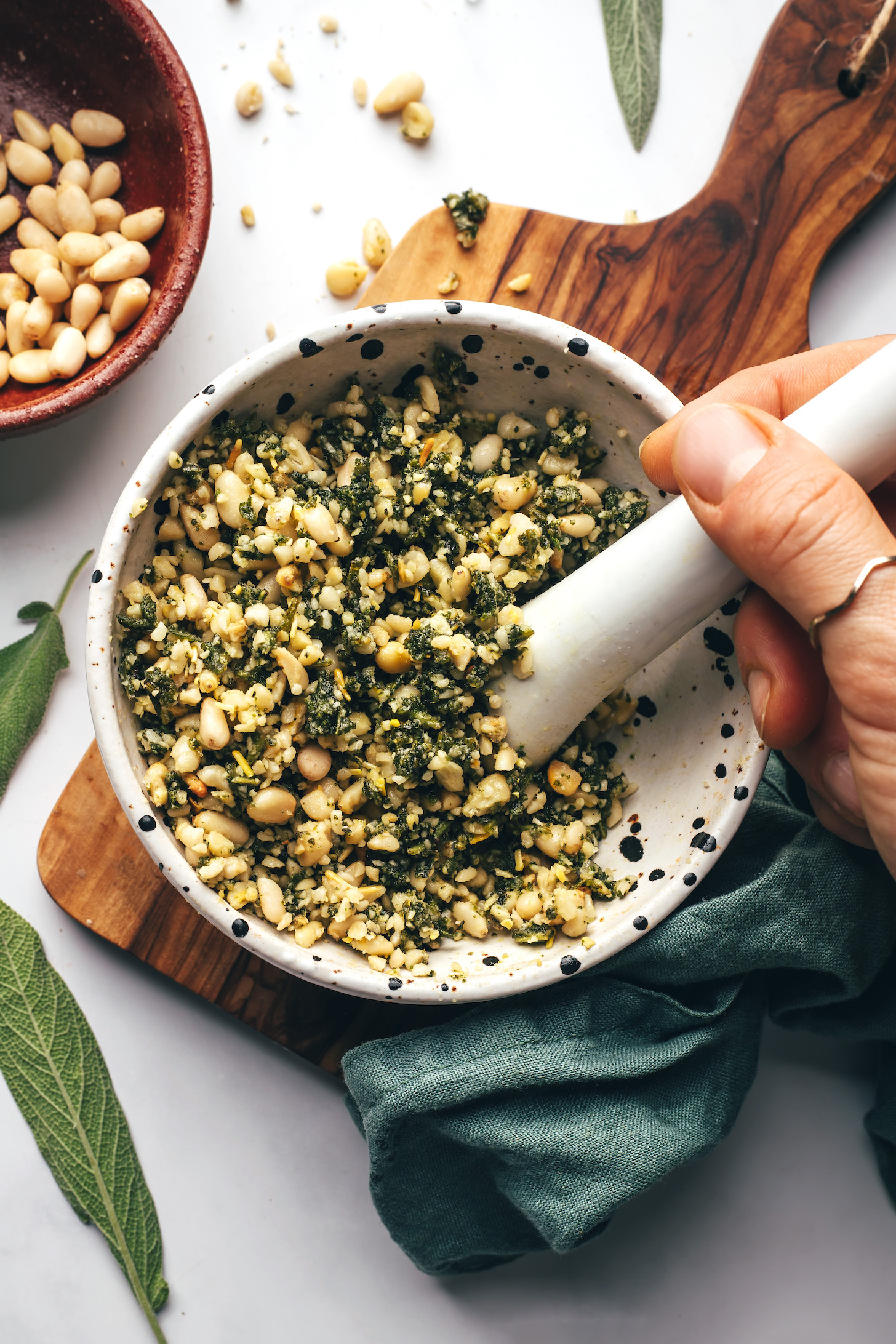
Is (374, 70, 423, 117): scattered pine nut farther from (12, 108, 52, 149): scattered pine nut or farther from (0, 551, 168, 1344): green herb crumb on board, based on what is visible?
(0, 551, 168, 1344): green herb crumb on board

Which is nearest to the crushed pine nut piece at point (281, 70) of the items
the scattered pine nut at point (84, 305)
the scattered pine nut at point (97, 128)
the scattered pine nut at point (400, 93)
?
the scattered pine nut at point (400, 93)

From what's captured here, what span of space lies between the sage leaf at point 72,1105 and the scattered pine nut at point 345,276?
42.4 inches

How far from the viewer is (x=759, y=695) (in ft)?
3.59

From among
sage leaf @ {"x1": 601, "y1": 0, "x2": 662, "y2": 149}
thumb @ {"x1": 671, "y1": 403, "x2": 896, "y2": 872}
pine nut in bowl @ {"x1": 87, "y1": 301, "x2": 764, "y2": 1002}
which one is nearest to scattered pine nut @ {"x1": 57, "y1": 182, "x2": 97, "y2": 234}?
pine nut in bowl @ {"x1": 87, "y1": 301, "x2": 764, "y2": 1002}

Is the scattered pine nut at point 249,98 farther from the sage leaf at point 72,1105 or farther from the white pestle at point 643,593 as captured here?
the sage leaf at point 72,1105

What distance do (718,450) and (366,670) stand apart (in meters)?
0.46

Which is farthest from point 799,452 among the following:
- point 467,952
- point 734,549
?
point 467,952

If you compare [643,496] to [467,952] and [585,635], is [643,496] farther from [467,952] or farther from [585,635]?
[467,952]

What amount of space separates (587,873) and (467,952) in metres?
0.18

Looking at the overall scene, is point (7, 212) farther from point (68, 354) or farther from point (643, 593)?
point (643, 593)

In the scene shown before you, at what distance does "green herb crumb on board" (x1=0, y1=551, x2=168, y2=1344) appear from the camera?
57.0 inches

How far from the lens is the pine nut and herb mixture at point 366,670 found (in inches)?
43.6

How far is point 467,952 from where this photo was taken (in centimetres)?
118

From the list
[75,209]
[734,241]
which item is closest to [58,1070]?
[75,209]
